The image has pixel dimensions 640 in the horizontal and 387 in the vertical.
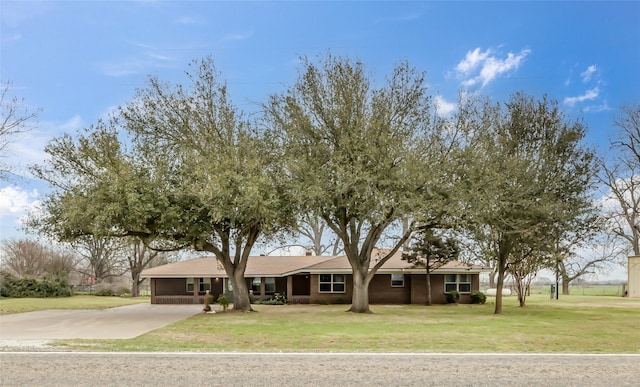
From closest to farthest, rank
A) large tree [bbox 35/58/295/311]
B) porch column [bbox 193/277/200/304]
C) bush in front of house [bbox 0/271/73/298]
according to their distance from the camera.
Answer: large tree [bbox 35/58/295/311] < porch column [bbox 193/277/200/304] < bush in front of house [bbox 0/271/73/298]

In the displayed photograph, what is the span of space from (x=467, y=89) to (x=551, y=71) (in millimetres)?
4143

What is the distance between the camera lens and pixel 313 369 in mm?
8992

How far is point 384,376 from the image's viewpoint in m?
8.45

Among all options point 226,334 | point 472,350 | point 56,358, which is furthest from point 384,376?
point 226,334

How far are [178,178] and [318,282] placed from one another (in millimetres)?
15608

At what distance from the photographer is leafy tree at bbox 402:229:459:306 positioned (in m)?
34.2

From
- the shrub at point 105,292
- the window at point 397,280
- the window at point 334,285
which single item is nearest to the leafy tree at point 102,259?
the shrub at point 105,292

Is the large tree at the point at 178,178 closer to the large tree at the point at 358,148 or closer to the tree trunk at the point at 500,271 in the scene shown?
the large tree at the point at 358,148

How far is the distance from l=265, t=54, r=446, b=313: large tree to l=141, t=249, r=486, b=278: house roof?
9.50 m

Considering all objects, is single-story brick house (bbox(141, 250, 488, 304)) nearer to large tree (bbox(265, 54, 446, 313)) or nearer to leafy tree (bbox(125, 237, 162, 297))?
large tree (bbox(265, 54, 446, 313))

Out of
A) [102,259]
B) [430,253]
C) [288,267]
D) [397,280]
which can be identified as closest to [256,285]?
[288,267]

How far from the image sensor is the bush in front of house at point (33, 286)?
4419 cm

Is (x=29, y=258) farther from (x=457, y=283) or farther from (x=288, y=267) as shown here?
(x=457, y=283)

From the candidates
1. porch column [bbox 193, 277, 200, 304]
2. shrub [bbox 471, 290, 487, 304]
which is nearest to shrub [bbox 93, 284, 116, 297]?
porch column [bbox 193, 277, 200, 304]
